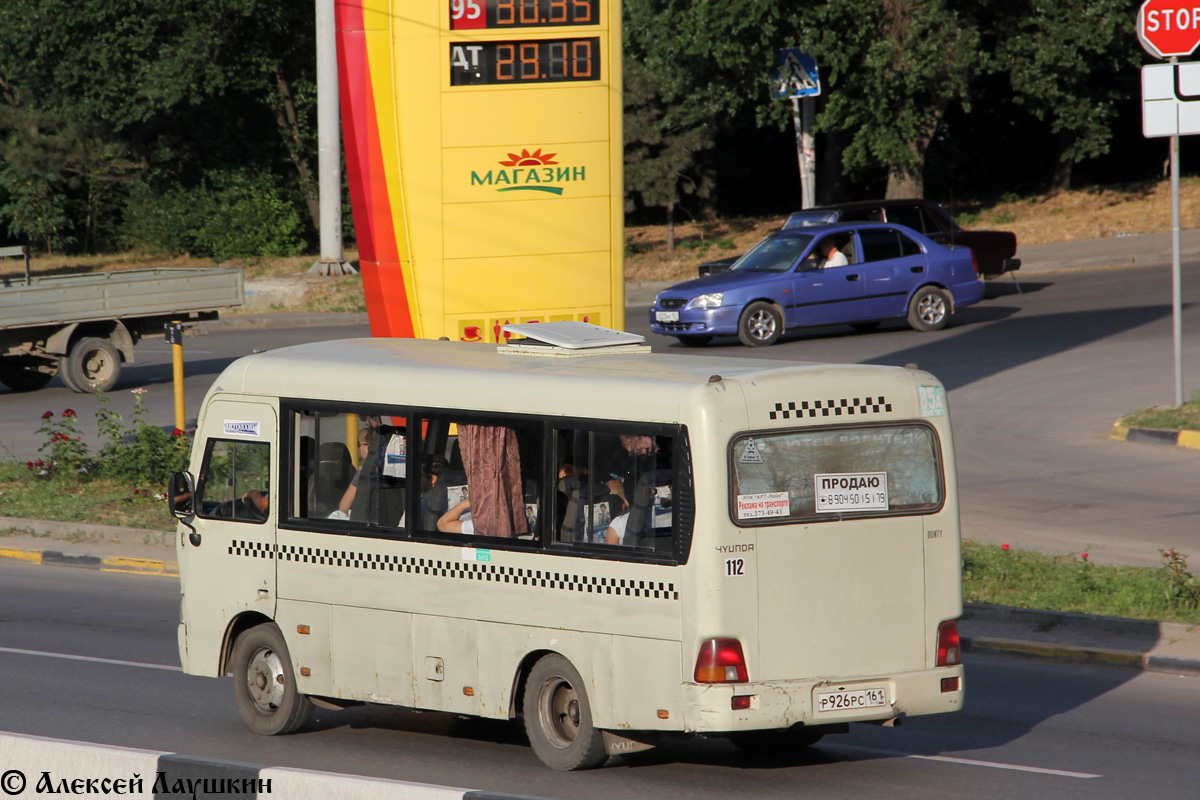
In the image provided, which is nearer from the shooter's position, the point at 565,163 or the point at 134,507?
the point at 565,163

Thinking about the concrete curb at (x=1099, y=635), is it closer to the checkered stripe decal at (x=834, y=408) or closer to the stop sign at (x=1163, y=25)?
the checkered stripe decal at (x=834, y=408)

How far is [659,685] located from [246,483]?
9.65 ft

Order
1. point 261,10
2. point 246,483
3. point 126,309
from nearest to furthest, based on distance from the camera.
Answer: point 246,483
point 126,309
point 261,10

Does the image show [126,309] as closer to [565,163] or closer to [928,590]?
[565,163]

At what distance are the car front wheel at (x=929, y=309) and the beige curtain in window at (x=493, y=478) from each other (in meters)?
17.7

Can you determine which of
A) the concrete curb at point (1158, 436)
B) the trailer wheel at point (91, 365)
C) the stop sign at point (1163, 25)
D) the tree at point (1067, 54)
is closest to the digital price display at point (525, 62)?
the concrete curb at point (1158, 436)

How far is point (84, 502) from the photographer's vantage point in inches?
615

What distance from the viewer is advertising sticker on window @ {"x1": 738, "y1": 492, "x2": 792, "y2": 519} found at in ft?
23.7

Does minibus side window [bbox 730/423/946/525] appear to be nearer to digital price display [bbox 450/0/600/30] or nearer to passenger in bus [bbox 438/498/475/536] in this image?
passenger in bus [bbox 438/498/475/536]

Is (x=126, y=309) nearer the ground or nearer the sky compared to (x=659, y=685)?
nearer the sky

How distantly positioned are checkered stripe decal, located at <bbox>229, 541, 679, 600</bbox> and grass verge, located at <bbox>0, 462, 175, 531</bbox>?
6.51m

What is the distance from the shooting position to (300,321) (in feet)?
102

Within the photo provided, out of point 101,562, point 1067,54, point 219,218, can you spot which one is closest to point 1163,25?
point 1067,54

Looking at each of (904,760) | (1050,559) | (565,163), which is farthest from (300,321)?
(904,760)
